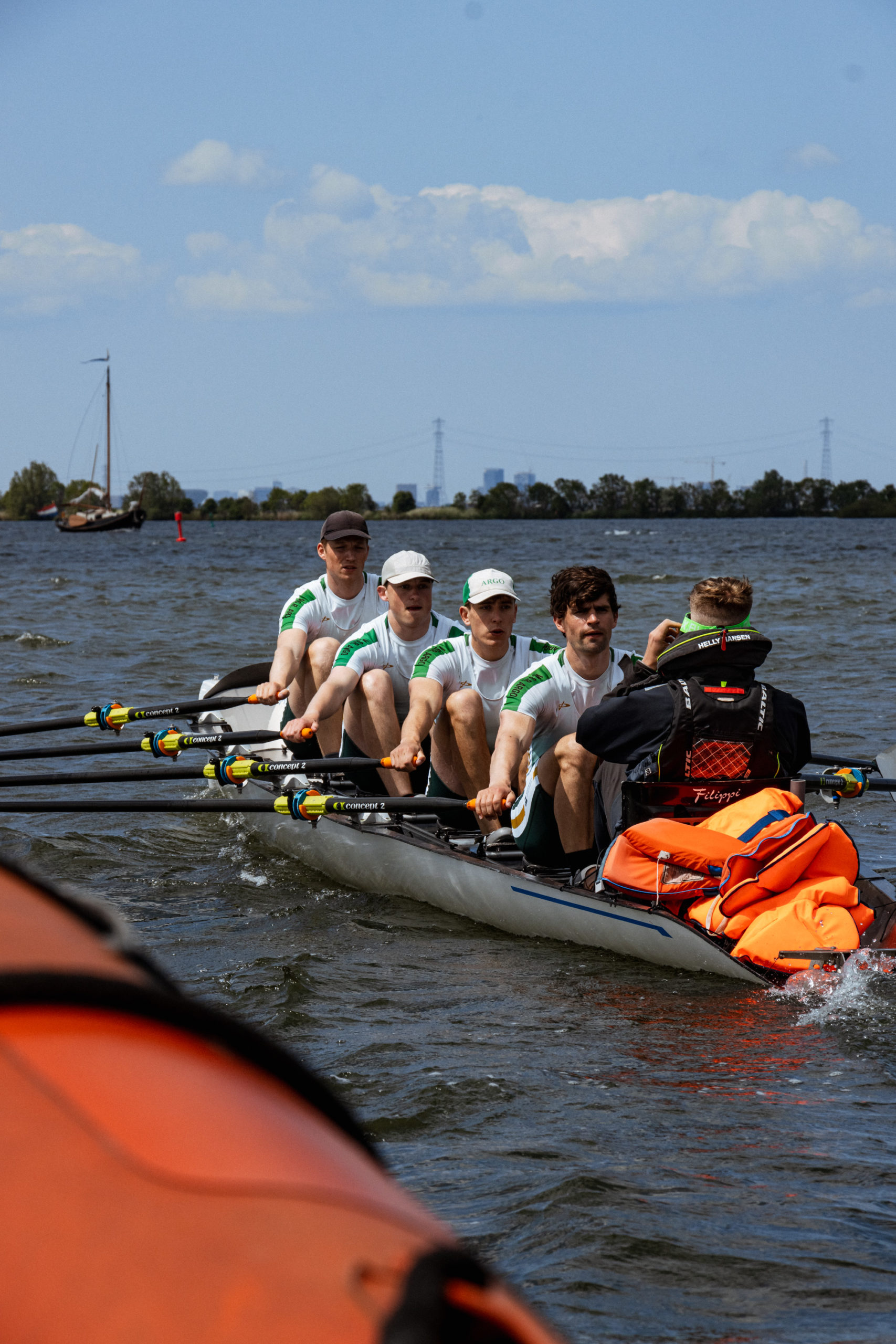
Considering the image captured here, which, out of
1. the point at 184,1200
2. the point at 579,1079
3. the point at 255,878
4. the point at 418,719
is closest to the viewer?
the point at 184,1200

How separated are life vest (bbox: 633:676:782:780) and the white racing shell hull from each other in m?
0.63

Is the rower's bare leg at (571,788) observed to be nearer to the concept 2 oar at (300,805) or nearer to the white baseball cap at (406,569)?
the concept 2 oar at (300,805)

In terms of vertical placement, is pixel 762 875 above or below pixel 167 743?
below

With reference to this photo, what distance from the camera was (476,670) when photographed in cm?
689

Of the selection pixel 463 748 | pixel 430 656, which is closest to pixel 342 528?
pixel 430 656

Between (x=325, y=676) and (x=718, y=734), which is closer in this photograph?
(x=718, y=734)

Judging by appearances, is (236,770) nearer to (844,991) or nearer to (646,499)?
(844,991)

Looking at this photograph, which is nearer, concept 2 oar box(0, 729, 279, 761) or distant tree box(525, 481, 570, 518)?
concept 2 oar box(0, 729, 279, 761)

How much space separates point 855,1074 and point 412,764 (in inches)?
113

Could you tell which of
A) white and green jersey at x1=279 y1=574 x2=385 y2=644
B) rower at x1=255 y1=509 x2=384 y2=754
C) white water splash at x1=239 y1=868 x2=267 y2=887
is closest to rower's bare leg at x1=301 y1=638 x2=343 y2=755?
rower at x1=255 y1=509 x2=384 y2=754

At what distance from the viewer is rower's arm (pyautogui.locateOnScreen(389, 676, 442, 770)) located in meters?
6.66

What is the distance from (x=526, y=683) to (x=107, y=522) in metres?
87.8

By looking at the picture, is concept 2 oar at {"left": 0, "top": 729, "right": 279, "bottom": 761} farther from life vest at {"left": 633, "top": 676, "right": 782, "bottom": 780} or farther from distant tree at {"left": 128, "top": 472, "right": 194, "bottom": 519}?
distant tree at {"left": 128, "top": 472, "right": 194, "bottom": 519}

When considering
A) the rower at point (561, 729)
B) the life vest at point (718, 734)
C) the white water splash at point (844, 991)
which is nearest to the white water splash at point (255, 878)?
the rower at point (561, 729)
